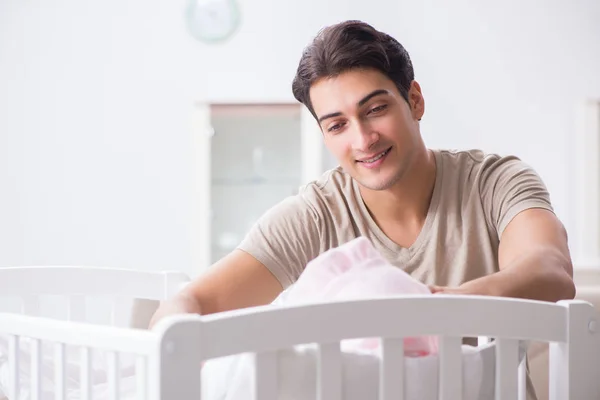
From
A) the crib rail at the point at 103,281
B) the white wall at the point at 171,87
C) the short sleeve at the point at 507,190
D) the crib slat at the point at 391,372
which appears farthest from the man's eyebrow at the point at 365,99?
the white wall at the point at 171,87

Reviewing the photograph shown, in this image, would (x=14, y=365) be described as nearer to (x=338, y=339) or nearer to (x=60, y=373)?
(x=60, y=373)

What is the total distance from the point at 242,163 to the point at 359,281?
121 inches

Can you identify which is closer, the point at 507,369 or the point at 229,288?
the point at 507,369

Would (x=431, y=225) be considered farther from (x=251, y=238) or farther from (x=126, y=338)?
(x=126, y=338)

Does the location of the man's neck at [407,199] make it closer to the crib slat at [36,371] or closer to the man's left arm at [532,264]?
the man's left arm at [532,264]

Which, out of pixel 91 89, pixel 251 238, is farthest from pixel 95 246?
pixel 251 238

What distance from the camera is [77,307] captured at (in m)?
1.62

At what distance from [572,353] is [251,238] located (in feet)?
2.13

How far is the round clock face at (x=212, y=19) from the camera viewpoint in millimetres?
3982

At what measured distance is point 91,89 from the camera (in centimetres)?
403

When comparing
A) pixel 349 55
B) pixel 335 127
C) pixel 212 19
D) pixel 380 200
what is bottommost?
pixel 380 200

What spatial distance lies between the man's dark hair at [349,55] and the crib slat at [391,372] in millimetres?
625

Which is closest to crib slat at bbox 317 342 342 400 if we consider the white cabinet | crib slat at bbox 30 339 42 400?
crib slat at bbox 30 339 42 400

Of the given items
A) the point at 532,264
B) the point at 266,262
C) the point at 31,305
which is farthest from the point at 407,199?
the point at 31,305
